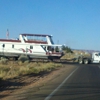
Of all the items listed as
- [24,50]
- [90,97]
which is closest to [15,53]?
[24,50]

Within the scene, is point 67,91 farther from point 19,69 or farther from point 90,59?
point 90,59

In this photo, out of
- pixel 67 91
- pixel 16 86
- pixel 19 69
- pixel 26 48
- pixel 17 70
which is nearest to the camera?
pixel 67 91

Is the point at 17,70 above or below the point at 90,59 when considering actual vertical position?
below

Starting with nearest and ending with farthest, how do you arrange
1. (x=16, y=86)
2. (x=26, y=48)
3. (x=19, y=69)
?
(x=16, y=86) < (x=19, y=69) < (x=26, y=48)

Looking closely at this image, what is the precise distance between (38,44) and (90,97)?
3663 centimetres

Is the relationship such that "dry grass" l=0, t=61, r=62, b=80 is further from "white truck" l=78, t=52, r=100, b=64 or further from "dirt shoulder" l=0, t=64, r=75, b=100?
"white truck" l=78, t=52, r=100, b=64

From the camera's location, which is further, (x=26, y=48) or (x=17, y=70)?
(x=26, y=48)

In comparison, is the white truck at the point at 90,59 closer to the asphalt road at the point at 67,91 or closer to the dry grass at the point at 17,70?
the dry grass at the point at 17,70

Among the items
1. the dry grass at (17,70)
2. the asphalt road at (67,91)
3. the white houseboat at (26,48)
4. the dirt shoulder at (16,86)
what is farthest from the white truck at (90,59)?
the asphalt road at (67,91)

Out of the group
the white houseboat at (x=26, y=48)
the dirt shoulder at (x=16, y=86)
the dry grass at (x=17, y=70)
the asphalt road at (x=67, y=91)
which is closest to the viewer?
the asphalt road at (x=67, y=91)

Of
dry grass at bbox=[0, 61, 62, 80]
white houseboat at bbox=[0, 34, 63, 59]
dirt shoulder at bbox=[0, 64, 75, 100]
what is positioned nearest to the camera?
dirt shoulder at bbox=[0, 64, 75, 100]

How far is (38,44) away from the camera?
48312 mm

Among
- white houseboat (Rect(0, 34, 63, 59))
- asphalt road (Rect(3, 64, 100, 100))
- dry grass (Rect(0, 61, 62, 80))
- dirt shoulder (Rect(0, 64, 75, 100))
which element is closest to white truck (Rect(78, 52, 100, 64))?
white houseboat (Rect(0, 34, 63, 59))

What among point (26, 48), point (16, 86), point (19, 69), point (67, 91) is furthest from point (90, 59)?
point (67, 91)
